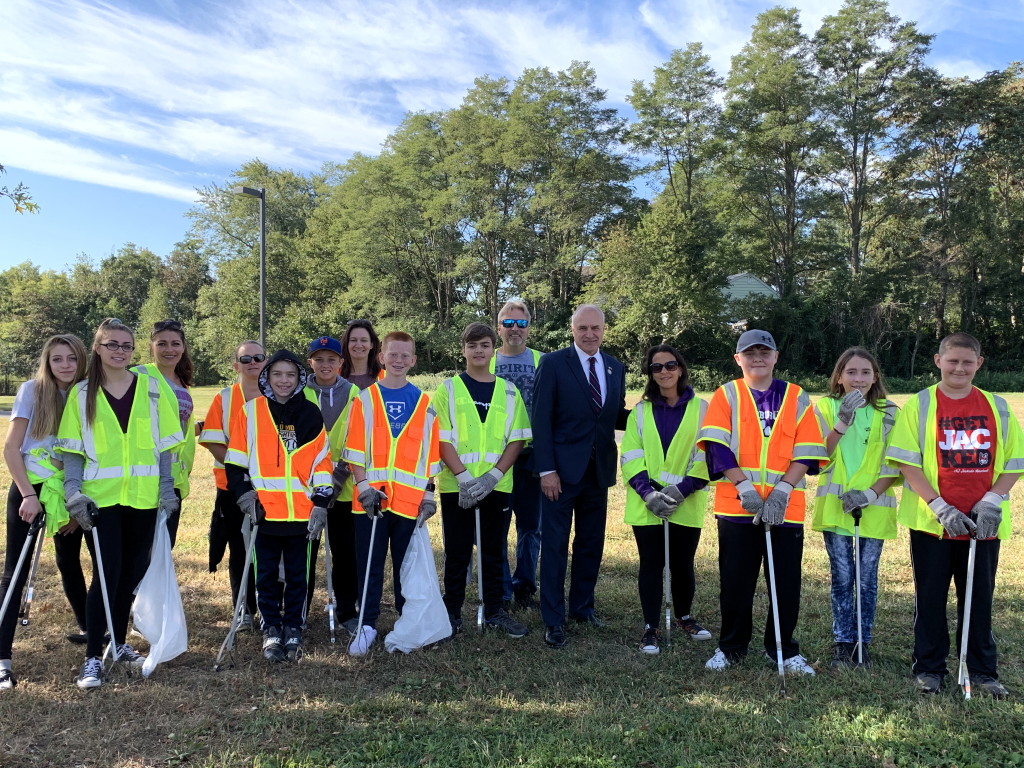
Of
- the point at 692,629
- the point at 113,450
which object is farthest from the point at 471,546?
the point at 113,450

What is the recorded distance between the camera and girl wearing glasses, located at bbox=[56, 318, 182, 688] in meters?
4.11

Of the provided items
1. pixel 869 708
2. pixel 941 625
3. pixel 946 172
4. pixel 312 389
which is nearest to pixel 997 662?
pixel 941 625

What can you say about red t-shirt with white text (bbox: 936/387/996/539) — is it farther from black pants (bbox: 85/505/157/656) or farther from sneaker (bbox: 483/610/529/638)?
black pants (bbox: 85/505/157/656)

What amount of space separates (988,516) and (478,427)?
10.1 feet

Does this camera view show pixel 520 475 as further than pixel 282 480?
Yes

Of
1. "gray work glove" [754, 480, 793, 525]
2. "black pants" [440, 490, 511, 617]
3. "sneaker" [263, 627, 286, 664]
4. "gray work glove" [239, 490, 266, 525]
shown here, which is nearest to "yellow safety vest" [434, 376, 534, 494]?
"black pants" [440, 490, 511, 617]

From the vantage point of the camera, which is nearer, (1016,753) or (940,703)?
(1016,753)

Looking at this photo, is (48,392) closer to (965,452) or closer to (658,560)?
(658,560)

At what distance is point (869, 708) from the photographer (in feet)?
12.2

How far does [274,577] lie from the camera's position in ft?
15.2

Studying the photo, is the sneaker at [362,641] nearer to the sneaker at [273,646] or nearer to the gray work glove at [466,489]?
the sneaker at [273,646]

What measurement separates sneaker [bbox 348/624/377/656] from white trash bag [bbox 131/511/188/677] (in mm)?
1004

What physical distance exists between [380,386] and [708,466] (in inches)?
87.8

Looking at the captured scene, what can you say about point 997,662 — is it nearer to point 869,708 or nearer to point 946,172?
point 869,708
